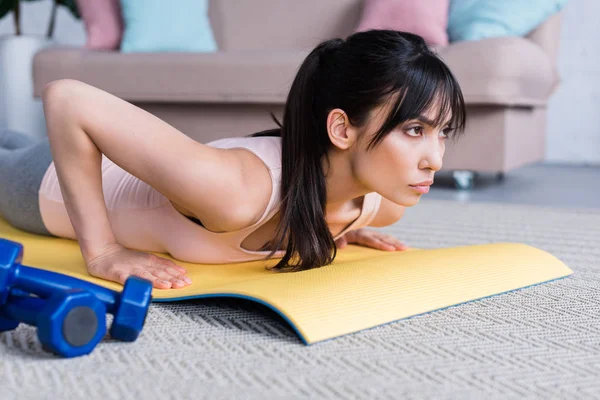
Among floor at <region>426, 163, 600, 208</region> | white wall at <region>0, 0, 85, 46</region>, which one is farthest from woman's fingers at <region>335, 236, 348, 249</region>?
white wall at <region>0, 0, 85, 46</region>

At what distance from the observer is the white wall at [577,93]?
3.58 m

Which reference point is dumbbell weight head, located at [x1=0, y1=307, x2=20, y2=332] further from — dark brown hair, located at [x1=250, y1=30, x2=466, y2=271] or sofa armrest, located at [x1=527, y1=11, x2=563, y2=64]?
sofa armrest, located at [x1=527, y1=11, x2=563, y2=64]

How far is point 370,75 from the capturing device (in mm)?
1009

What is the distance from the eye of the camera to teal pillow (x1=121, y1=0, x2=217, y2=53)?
275 cm

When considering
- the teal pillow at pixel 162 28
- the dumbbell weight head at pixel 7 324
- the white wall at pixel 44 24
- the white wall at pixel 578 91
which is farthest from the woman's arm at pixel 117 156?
the white wall at pixel 44 24

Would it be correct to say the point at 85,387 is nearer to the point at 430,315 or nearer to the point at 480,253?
the point at 430,315

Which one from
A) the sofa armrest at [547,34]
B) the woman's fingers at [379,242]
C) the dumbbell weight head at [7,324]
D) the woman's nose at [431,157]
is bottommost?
the woman's fingers at [379,242]

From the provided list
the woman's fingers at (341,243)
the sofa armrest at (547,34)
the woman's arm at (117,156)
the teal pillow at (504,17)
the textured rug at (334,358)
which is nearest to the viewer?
the textured rug at (334,358)

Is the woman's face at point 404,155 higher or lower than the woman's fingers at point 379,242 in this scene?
higher

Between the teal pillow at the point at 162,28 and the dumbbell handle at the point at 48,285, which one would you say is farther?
the teal pillow at the point at 162,28

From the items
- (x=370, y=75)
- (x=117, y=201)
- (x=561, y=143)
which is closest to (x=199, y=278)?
(x=117, y=201)

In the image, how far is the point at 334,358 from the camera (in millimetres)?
750

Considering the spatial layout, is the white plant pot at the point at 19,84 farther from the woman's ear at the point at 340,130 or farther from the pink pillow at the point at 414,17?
the woman's ear at the point at 340,130

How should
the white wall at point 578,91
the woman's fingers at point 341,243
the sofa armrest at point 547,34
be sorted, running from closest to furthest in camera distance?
1. the woman's fingers at point 341,243
2. the sofa armrest at point 547,34
3. the white wall at point 578,91
